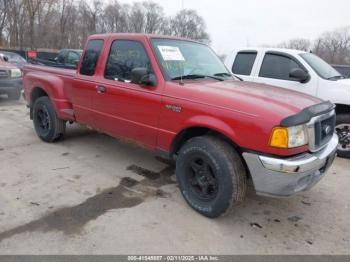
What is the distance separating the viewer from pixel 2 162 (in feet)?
16.4

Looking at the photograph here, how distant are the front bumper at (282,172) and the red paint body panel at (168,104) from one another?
87mm

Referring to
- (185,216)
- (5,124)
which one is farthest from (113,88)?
(5,124)

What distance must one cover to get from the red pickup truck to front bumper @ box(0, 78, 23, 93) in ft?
19.1

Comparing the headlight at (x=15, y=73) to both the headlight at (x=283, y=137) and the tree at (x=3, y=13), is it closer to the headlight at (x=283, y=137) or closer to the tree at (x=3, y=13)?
the headlight at (x=283, y=137)

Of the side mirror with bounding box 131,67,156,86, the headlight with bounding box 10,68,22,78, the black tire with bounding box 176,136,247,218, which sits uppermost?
the side mirror with bounding box 131,67,156,86

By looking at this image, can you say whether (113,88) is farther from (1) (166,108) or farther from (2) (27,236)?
(2) (27,236)

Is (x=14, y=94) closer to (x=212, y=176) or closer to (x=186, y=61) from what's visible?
(x=186, y=61)

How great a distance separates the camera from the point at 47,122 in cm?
602

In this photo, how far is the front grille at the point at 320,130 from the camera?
3.27 meters

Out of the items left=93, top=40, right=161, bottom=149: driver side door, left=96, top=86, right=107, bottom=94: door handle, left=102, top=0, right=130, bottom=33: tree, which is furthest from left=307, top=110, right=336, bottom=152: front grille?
left=102, top=0, right=130, bottom=33: tree

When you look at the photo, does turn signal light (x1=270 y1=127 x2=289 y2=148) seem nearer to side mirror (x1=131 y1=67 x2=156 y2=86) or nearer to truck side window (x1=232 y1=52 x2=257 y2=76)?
side mirror (x1=131 y1=67 x2=156 y2=86)

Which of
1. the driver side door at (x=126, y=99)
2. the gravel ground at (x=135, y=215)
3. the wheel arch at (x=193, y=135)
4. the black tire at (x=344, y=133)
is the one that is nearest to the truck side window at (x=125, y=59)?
the driver side door at (x=126, y=99)

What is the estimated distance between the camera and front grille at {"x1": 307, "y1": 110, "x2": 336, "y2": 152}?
3.27m

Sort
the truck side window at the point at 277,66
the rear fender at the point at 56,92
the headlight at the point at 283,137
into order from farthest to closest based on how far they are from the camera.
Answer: the truck side window at the point at 277,66, the rear fender at the point at 56,92, the headlight at the point at 283,137
